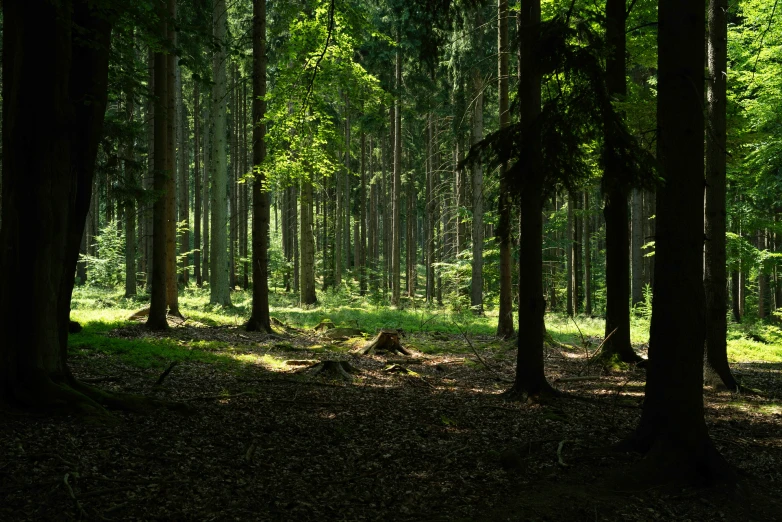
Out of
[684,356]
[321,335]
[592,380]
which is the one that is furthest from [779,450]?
[321,335]

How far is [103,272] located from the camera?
987 inches

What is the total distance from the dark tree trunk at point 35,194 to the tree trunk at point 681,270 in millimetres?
5530

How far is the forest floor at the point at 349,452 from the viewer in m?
4.32

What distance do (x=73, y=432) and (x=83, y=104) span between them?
347cm

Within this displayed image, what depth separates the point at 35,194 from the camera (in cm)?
552

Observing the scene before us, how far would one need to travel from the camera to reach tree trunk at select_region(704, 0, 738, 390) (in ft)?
29.4

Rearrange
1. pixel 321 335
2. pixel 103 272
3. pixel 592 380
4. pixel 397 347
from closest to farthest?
pixel 592 380
pixel 397 347
pixel 321 335
pixel 103 272

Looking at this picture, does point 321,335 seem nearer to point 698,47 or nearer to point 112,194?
point 112,194

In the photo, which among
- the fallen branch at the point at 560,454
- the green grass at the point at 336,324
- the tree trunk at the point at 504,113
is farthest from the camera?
the tree trunk at the point at 504,113

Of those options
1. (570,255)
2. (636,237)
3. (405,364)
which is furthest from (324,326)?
(570,255)

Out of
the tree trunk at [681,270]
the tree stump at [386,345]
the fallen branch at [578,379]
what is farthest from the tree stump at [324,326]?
the tree trunk at [681,270]

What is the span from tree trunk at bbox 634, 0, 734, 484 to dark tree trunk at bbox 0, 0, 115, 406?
5530 millimetres

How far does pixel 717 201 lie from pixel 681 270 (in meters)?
4.83

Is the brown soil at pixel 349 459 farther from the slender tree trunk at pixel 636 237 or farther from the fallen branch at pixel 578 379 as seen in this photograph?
the slender tree trunk at pixel 636 237
